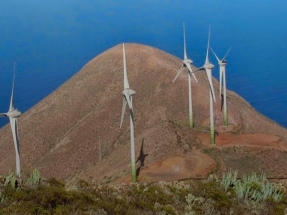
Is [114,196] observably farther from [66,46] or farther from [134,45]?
[66,46]

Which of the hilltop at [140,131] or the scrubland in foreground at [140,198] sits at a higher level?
the hilltop at [140,131]

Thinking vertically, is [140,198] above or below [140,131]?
below

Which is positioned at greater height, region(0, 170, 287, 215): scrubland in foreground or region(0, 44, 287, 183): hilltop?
region(0, 44, 287, 183): hilltop

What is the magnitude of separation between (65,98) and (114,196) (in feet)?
244

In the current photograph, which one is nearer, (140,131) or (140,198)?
(140,198)

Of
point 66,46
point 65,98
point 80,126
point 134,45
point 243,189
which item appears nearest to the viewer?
point 243,189

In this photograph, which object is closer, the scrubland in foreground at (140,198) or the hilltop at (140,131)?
the scrubland in foreground at (140,198)

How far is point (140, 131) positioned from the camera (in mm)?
74375

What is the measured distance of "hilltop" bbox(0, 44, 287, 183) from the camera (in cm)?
4841

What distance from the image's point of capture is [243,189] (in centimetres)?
2362

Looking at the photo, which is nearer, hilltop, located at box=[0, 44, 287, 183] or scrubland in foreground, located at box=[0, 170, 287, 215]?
scrubland in foreground, located at box=[0, 170, 287, 215]

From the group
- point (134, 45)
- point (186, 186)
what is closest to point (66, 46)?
point (134, 45)

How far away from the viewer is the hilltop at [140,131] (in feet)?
159

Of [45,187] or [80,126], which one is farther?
[80,126]
